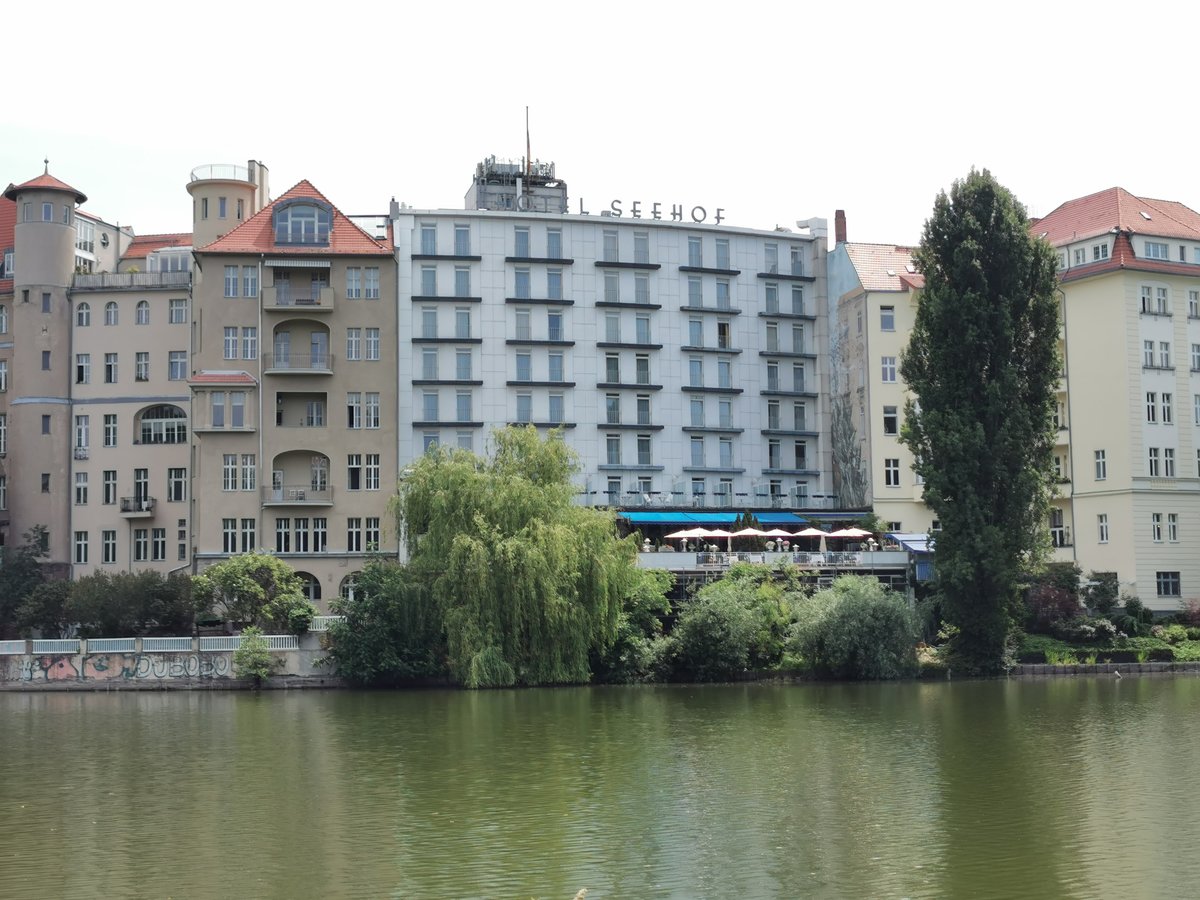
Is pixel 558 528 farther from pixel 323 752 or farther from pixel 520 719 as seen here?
pixel 323 752

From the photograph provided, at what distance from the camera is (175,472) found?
94.3 m

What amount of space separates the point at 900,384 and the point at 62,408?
5317 centimetres

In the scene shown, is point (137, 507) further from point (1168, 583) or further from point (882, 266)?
point (1168, 583)

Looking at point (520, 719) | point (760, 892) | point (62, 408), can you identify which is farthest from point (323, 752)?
point (62, 408)

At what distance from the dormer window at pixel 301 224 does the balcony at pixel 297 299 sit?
2.97 metres

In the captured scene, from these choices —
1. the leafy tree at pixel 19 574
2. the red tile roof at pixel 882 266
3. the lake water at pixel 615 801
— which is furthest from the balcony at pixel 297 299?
the lake water at pixel 615 801

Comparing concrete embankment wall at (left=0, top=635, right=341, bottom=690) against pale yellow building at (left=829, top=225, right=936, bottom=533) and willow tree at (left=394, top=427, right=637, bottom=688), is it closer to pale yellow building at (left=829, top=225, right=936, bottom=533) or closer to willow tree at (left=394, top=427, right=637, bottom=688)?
willow tree at (left=394, top=427, right=637, bottom=688)

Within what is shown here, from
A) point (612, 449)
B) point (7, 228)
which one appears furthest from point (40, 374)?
point (612, 449)

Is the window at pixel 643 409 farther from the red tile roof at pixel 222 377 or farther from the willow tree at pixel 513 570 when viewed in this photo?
the willow tree at pixel 513 570

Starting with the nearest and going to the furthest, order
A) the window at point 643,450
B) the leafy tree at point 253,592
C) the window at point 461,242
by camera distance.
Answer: the leafy tree at point 253,592
the window at point 461,242
the window at point 643,450

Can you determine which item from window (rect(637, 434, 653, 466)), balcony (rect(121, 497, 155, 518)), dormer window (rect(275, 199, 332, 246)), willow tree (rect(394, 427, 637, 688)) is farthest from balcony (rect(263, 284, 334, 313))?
willow tree (rect(394, 427, 637, 688))

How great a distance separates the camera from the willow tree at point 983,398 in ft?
238

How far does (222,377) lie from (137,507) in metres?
10.3

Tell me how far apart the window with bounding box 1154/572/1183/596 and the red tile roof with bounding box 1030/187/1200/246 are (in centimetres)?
2016
